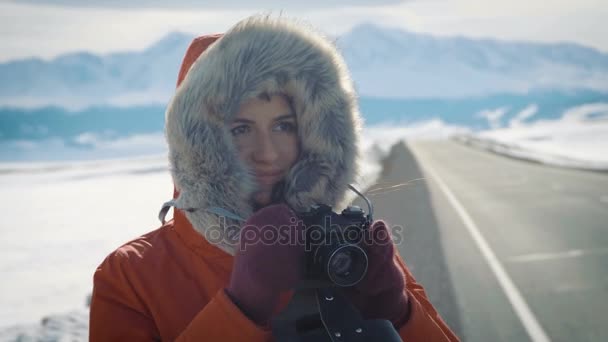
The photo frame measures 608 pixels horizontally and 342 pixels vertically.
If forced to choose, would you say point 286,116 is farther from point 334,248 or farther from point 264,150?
point 334,248

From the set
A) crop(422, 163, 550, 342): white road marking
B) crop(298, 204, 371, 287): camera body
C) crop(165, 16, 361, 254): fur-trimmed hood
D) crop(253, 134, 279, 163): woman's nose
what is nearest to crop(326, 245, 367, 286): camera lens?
crop(298, 204, 371, 287): camera body

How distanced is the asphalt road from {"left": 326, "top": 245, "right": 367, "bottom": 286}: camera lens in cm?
31

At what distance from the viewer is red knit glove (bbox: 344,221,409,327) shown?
154 centimetres

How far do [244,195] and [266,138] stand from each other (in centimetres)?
22

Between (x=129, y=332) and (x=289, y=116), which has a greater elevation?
(x=289, y=116)

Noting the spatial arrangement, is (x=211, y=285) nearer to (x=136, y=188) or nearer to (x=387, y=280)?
(x=387, y=280)

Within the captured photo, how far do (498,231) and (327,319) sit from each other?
23.0ft

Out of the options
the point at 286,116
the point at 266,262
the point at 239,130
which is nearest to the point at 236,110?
the point at 239,130

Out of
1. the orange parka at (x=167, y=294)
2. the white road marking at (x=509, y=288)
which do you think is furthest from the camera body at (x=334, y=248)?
the white road marking at (x=509, y=288)

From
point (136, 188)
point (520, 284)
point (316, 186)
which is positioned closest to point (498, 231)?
point (520, 284)

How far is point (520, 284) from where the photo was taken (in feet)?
16.8

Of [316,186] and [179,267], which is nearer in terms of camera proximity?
[179,267]

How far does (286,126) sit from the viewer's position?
1.92 m

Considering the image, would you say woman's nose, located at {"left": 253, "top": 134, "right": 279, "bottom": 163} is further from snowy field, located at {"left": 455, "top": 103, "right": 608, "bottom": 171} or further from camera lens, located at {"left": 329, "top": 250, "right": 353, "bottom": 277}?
snowy field, located at {"left": 455, "top": 103, "right": 608, "bottom": 171}
